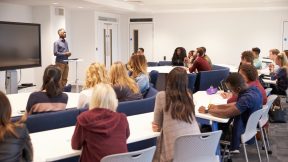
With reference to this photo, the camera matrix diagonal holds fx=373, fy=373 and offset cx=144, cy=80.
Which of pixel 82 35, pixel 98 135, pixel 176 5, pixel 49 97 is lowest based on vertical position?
pixel 98 135

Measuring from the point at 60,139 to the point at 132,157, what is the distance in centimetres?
73

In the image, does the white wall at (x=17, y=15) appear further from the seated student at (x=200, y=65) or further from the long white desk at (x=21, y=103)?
the seated student at (x=200, y=65)

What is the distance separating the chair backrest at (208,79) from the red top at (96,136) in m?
5.47

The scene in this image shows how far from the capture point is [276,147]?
5328 millimetres

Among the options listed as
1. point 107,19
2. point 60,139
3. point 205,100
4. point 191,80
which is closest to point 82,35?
point 107,19

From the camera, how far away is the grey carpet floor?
15.8 ft

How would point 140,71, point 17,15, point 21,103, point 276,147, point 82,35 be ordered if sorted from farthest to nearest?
point 82,35
point 17,15
point 140,71
point 276,147
point 21,103

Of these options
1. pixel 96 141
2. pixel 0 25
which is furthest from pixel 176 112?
pixel 0 25

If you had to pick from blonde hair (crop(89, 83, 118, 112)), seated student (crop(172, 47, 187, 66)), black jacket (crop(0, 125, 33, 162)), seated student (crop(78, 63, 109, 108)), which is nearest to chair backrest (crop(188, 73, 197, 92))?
seated student (crop(172, 47, 187, 66))

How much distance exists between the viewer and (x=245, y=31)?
1344 centimetres

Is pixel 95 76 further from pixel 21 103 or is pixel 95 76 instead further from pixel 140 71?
pixel 140 71

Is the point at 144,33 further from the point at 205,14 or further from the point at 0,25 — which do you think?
the point at 0,25

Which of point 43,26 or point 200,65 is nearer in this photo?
point 200,65

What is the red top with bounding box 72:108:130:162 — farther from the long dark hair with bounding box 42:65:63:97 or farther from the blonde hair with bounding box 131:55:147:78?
the blonde hair with bounding box 131:55:147:78
